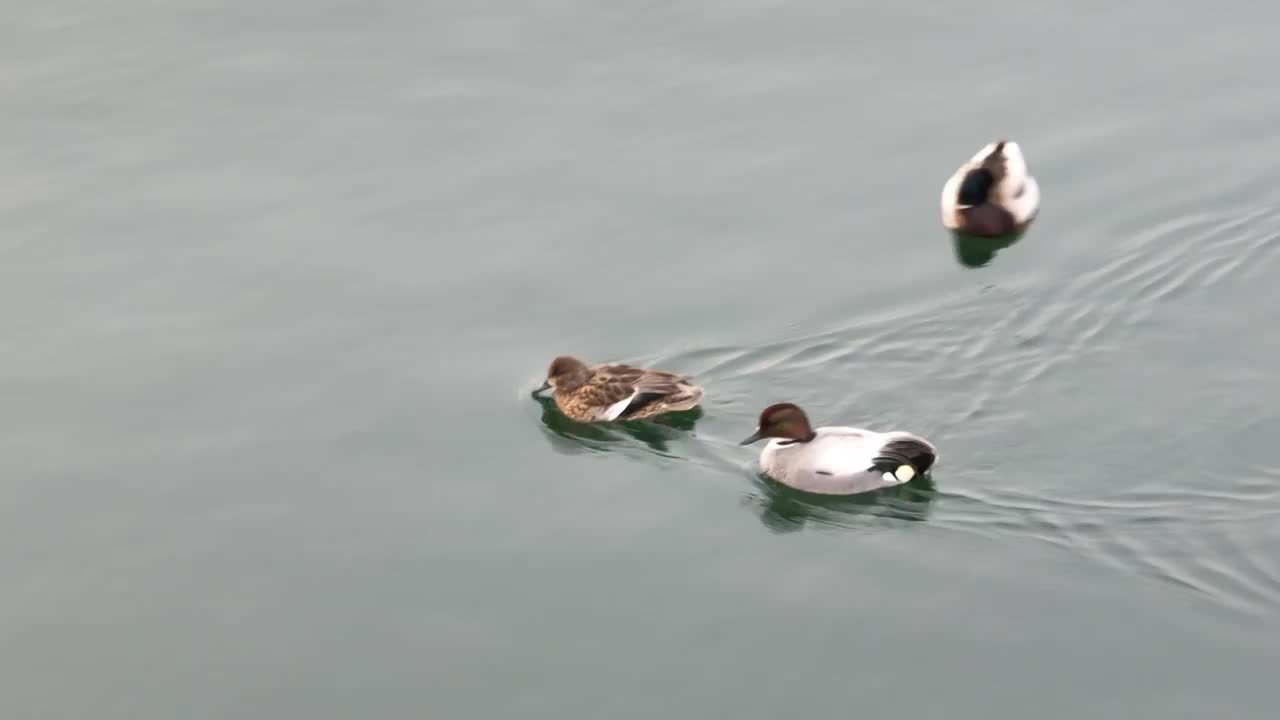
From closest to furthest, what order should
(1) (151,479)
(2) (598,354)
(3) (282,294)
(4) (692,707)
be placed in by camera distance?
1. (4) (692,707)
2. (1) (151,479)
3. (2) (598,354)
4. (3) (282,294)

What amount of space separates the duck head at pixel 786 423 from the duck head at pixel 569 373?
1.37 m

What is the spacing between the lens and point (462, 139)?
63.2 ft

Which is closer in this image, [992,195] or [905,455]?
[905,455]

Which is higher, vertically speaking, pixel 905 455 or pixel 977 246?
pixel 977 246

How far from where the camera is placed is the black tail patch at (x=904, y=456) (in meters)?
13.8

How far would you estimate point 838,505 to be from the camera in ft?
46.4

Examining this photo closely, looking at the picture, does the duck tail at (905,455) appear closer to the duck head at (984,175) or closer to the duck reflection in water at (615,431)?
the duck reflection in water at (615,431)

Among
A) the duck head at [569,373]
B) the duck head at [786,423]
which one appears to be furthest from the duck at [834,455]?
the duck head at [569,373]

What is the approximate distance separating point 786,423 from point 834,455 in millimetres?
392

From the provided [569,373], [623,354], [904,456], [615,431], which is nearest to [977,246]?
[623,354]

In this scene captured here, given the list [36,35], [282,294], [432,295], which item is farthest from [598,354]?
[36,35]

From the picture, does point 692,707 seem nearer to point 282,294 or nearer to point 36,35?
point 282,294

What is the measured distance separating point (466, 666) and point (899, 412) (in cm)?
385

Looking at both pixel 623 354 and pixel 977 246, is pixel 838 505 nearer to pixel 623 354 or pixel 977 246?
pixel 623 354
